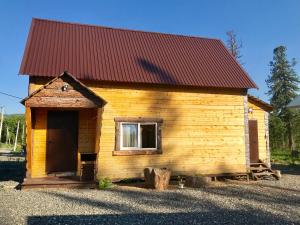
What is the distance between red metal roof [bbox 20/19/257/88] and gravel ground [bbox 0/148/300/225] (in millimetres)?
4397

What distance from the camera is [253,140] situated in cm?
1650

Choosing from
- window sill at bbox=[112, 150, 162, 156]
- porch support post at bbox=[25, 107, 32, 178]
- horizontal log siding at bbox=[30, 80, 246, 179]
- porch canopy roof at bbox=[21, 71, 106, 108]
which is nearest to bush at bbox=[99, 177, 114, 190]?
horizontal log siding at bbox=[30, 80, 246, 179]

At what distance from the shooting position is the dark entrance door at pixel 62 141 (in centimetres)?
1234

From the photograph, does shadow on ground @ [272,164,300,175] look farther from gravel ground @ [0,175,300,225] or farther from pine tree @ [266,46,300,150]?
pine tree @ [266,46,300,150]

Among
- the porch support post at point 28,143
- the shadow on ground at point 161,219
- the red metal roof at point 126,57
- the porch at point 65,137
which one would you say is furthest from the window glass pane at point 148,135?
the shadow on ground at point 161,219

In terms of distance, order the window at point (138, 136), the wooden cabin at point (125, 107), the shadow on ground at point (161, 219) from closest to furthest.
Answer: the shadow on ground at point (161, 219) → the wooden cabin at point (125, 107) → the window at point (138, 136)

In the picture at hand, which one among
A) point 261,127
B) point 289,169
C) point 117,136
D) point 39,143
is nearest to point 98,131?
point 117,136

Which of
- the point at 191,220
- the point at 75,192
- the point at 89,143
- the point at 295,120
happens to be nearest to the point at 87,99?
the point at 89,143

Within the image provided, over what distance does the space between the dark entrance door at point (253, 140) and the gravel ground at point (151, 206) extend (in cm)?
437

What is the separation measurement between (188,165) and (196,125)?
1.68m

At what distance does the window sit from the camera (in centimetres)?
1273

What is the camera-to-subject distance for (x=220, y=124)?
46.4 feet

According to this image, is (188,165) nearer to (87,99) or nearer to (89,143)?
(89,143)

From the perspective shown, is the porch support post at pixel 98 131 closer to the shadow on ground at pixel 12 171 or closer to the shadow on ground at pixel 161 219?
the shadow on ground at pixel 12 171
